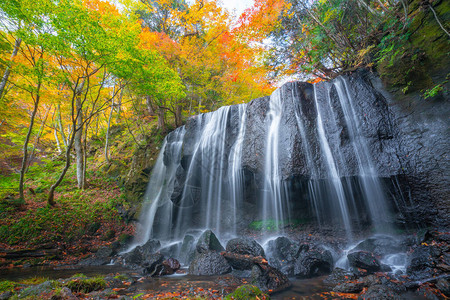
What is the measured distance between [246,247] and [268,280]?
75.8 inches

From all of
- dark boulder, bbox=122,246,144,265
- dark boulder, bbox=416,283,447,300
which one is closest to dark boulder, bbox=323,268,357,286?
dark boulder, bbox=416,283,447,300

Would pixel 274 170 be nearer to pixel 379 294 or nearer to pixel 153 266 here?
pixel 379 294

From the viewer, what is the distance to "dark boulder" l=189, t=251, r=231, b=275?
563 cm

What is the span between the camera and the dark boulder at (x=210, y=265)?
5.63 metres

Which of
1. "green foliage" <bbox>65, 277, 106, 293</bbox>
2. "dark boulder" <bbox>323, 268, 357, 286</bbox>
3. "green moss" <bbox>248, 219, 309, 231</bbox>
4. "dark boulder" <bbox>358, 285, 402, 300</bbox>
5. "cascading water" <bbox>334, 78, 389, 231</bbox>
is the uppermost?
"cascading water" <bbox>334, 78, 389, 231</bbox>

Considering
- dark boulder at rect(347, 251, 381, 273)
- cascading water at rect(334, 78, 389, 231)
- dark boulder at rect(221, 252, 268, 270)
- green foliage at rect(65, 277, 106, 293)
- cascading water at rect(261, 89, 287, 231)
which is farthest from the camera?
cascading water at rect(261, 89, 287, 231)

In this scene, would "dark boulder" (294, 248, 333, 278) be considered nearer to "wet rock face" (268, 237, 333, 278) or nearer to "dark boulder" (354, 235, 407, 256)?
"wet rock face" (268, 237, 333, 278)

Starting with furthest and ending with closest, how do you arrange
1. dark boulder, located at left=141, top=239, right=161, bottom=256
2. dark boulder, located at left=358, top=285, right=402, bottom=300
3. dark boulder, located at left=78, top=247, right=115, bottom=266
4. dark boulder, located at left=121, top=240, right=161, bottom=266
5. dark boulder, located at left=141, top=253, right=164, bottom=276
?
dark boulder, located at left=141, top=239, right=161, bottom=256
dark boulder, located at left=78, top=247, right=115, bottom=266
dark boulder, located at left=121, top=240, right=161, bottom=266
dark boulder, located at left=141, top=253, right=164, bottom=276
dark boulder, located at left=358, top=285, right=402, bottom=300

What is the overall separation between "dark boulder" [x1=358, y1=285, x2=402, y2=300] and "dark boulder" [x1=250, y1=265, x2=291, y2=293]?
1.57 m

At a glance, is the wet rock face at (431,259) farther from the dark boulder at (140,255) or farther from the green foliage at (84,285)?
the dark boulder at (140,255)

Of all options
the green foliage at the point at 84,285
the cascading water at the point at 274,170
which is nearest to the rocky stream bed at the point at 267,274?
the green foliage at the point at 84,285

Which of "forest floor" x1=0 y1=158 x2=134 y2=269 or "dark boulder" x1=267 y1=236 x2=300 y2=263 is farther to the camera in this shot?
"forest floor" x1=0 y1=158 x2=134 y2=269

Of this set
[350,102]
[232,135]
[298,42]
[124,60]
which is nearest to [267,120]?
[232,135]

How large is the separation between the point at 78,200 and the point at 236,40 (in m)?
13.9
